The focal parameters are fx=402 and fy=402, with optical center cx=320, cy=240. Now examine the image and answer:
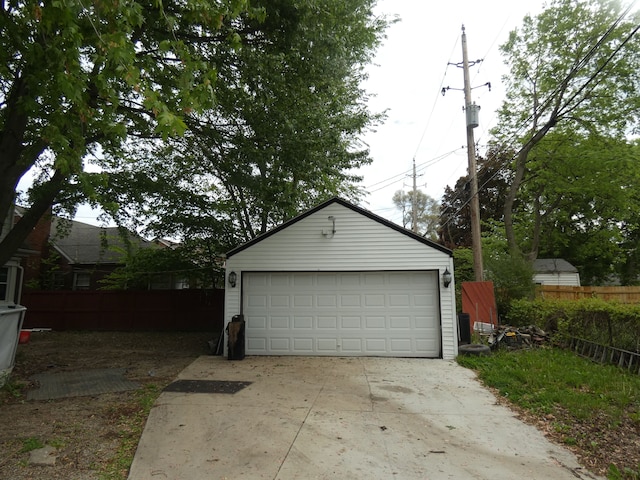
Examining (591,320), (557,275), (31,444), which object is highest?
(557,275)

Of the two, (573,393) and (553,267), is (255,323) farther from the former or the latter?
(553,267)

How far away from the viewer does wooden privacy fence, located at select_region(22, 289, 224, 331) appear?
14977 mm

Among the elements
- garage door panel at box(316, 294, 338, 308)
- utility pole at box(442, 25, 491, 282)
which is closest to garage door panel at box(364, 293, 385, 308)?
garage door panel at box(316, 294, 338, 308)

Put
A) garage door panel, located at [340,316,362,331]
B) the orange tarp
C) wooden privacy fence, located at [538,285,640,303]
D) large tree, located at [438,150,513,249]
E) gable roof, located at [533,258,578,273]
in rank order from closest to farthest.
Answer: garage door panel, located at [340,316,362,331] < the orange tarp < wooden privacy fence, located at [538,285,640,303] < gable roof, located at [533,258,578,273] < large tree, located at [438,150,513,249]

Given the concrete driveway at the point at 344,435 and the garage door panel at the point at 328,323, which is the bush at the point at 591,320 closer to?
the concrete driveway at the point at 344,435

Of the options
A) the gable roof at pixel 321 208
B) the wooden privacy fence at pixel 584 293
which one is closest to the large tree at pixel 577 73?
the wooden privacy fence at pixel 584 293

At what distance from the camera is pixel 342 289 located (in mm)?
9812

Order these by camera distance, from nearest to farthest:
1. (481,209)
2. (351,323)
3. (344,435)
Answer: (344,435)
(351,323)
(481,209)

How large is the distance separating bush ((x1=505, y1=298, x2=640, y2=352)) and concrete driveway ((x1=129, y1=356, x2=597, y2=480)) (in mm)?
3434

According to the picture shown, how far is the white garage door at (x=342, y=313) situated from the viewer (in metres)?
9.53

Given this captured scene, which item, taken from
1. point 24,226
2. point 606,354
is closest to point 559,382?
point 606,354

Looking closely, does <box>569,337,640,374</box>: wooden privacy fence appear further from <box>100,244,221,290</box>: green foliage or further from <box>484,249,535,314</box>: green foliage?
<box>100,244,221,290</box>: green foliage

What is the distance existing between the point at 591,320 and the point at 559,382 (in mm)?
3090

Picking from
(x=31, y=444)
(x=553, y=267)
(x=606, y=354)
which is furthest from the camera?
(x=553, y=267)
